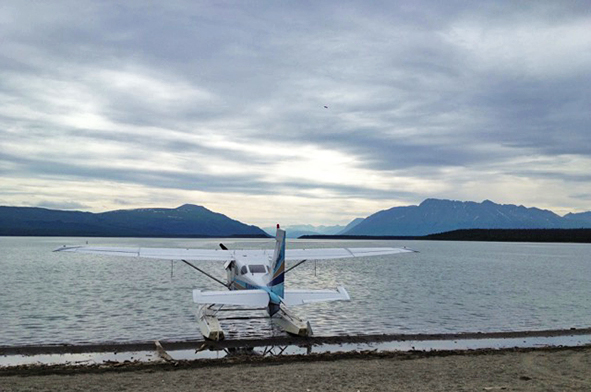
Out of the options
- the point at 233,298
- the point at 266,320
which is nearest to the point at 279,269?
the point at 233,298

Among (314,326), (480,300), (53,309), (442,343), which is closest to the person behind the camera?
(442,343)

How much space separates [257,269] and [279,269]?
2.62 metres

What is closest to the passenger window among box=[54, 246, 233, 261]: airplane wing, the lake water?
the lake water

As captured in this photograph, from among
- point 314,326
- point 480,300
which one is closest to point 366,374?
point 314,326

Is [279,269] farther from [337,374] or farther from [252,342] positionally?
[337,374]

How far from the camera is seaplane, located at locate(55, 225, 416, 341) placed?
46.2ft

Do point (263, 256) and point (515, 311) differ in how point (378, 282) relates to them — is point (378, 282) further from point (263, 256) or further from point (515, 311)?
point (263, 256)

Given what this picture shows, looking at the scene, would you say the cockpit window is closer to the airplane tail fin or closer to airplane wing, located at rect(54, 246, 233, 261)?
the airplane tail fin

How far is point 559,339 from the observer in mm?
15148

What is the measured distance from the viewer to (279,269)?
1488 cm

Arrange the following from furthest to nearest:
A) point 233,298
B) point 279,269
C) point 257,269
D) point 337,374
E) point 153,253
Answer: point 153,253 → point 257,269 → point 279,269 → point 233,298 → point 337,374

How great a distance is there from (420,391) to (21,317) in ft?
51.1

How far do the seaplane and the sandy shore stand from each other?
2.92m

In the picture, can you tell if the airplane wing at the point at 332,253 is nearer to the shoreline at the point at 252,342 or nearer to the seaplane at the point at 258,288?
the seaplane at the point at 258,288
